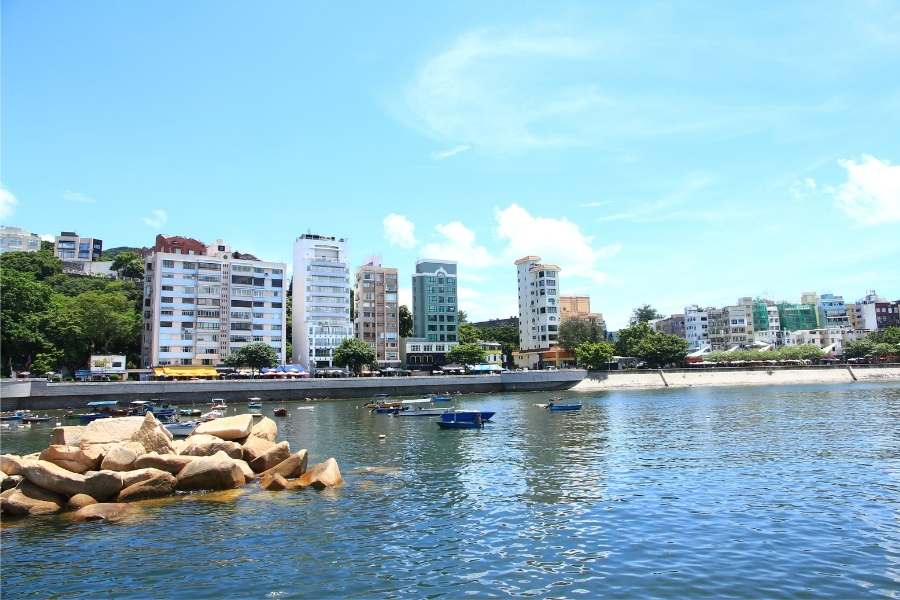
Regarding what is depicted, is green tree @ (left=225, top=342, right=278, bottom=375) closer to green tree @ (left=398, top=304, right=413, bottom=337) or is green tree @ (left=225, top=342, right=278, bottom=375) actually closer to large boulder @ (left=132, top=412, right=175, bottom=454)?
green tree @ (left=398, top=304, right=413, bottom=337)

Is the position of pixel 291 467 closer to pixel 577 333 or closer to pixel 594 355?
pixel 594 355

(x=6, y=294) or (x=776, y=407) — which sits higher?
(x=6, y=294)

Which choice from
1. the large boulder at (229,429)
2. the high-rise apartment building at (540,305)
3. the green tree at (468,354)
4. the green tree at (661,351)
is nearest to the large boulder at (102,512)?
the large boulder at (229,429)

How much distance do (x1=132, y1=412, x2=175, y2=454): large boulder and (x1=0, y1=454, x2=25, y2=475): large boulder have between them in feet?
15.1

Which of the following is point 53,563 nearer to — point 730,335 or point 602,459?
point 602,459

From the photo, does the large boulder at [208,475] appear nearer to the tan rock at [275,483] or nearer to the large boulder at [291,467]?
the tan rock at [275,483]

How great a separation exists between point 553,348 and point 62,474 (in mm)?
145586

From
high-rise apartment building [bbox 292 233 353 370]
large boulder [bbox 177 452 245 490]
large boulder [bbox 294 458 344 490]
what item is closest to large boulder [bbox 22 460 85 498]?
large boulder [bbox 177 452 245 490]

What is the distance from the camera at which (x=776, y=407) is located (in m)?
67.4

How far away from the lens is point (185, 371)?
108 meters

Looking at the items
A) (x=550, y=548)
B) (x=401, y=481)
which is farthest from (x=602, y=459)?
(x=550, y=548)

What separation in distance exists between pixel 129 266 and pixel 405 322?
248 ft

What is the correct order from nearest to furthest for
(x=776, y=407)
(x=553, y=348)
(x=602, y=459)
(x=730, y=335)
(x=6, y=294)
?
(x=602, y=459), (x=776, y=407), (x=6, y=294), (x=553, y=348), (x=730, y=335)

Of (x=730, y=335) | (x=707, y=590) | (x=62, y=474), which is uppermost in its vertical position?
(x=730, y=335)
